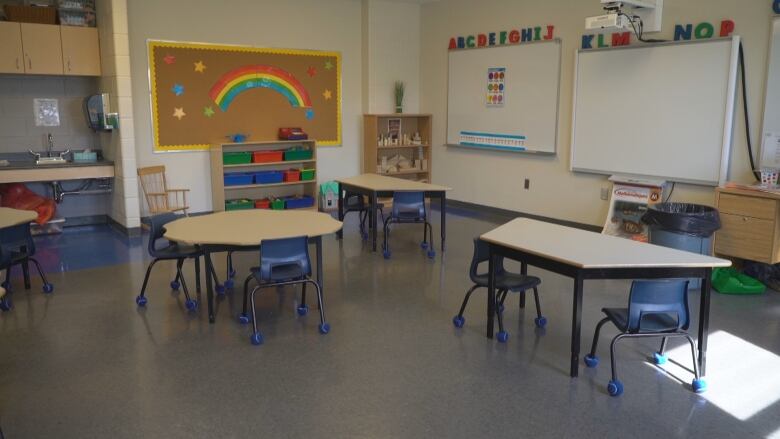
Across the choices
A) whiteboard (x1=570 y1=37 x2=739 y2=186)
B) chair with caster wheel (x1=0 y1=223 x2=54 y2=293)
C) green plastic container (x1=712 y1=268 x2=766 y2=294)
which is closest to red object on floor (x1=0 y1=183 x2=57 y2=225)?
chair with caster wheel (x1=0 y1=223 x2=54 y2=293)

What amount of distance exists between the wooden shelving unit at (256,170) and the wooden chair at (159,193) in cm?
42

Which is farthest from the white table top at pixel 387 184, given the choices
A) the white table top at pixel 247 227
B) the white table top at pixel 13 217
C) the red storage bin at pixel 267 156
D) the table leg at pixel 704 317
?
the table leg at pixel 704 317

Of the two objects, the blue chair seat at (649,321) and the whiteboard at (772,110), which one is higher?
the whiteboard at (772,110)

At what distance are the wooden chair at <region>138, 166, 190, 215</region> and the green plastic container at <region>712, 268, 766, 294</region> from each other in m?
5.76

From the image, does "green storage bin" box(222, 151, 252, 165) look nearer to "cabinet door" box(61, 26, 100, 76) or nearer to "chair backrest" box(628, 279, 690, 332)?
"cabinet door" box(61, 26, 100, 76)

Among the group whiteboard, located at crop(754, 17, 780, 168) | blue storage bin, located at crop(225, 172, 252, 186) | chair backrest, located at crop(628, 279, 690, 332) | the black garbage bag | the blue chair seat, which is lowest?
the blue chair seat

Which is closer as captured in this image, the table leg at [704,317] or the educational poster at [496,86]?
the table leg at [704,317]

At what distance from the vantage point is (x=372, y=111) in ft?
30.3

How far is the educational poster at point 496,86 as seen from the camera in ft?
27.1

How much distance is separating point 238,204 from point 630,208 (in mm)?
4854

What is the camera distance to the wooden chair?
7508mm

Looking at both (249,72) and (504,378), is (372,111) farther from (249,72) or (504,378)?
(504,378)

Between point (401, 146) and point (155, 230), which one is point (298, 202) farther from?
point (155, 230)

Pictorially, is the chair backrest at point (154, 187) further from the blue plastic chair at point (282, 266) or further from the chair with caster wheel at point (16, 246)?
the blue plastic chair at point (282, 266)
